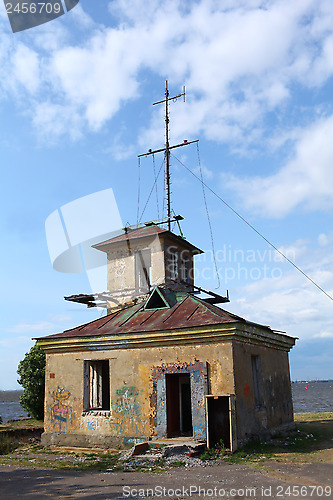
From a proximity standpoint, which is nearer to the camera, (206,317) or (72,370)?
(206,317)

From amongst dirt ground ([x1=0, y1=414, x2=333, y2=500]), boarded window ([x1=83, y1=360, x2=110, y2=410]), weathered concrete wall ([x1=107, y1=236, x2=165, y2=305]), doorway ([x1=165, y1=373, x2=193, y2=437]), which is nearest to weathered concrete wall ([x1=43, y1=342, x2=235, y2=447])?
boarded window ([x1=83, y1=360, x2=110, y2=410])

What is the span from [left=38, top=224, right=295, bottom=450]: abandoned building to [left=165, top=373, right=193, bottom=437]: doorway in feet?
0.10

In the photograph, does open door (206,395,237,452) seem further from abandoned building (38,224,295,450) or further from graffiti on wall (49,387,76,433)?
graffiti on wall (49,387,76,433)

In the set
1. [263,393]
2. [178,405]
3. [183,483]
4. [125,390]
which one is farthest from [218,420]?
[183,483]

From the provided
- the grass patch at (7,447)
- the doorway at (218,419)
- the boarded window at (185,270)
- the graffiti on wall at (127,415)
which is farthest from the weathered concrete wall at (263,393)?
the grass patch at (7,447)

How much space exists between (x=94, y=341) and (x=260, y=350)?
19.7ft

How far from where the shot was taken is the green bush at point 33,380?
2430 centimetres

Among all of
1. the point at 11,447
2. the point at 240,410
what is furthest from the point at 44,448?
the point at 240,410

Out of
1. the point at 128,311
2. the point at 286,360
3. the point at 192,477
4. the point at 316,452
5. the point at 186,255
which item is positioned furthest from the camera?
the point at 186,255

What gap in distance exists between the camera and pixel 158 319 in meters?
15.9

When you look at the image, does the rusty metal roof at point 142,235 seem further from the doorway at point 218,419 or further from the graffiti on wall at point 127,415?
the doorway at point 218,419

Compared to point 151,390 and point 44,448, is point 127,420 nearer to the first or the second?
point 151,390

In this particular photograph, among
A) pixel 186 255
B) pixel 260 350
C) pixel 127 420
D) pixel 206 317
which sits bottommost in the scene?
pixel 127 420

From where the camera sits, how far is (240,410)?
13.6 metres
